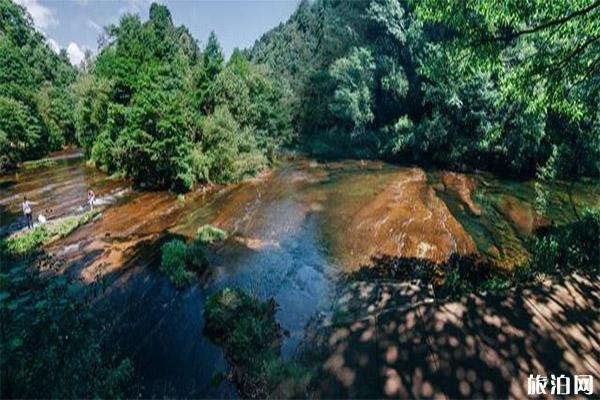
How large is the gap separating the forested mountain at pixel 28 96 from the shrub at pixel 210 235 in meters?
27.8

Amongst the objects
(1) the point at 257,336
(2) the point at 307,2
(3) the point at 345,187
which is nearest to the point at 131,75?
(3) the point at 345,187

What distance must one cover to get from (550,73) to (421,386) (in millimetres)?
6108

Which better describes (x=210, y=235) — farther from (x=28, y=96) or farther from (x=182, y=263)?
(x=28, y=96)

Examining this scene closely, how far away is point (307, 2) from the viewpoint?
78.2 m

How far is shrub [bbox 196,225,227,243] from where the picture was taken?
14.6 m

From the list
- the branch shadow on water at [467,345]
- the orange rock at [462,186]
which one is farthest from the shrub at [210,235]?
the orange rock at [462,186]

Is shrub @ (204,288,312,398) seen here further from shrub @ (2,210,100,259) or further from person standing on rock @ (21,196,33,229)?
person standing on rock @ (21,196,33,229)

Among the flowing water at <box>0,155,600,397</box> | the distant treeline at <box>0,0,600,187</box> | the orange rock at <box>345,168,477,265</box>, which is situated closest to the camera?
the flowing water at <box>0,155,600,397</box>

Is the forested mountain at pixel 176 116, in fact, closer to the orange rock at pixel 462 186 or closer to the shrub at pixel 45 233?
Answer: the shrub at pixel 45 233

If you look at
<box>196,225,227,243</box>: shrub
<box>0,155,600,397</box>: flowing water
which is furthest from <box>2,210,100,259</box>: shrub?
<box>196,225,227,243</box>: shrub

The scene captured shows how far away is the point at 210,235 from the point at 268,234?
2.40m

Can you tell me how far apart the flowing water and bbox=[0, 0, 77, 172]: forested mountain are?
10.8 m

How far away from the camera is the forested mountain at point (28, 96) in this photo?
113ft

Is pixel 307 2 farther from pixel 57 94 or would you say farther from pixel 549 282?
pixel 549 282
